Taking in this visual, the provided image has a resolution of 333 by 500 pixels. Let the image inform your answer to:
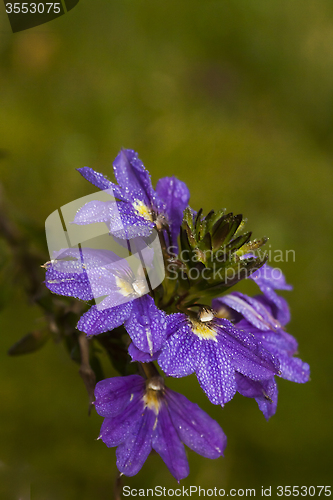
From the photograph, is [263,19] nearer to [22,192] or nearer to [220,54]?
[220,54]

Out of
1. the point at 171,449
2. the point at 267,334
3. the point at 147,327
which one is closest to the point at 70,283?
the point at 147,327

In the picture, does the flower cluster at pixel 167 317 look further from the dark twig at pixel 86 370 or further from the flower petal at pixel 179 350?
the dark twig at pixel 86 370

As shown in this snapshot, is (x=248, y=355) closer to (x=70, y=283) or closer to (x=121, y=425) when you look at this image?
(x=121, y=425)

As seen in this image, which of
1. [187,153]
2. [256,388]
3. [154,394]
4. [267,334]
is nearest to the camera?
[256,388]

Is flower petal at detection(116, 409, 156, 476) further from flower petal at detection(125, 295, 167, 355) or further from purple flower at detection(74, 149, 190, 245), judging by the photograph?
purple flower at detection(74, 149, 190, 245)

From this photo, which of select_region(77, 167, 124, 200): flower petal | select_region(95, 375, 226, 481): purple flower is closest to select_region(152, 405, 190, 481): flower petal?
select_region(95, 375, 226, 481): purple flower

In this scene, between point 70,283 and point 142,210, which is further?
point 142,210
